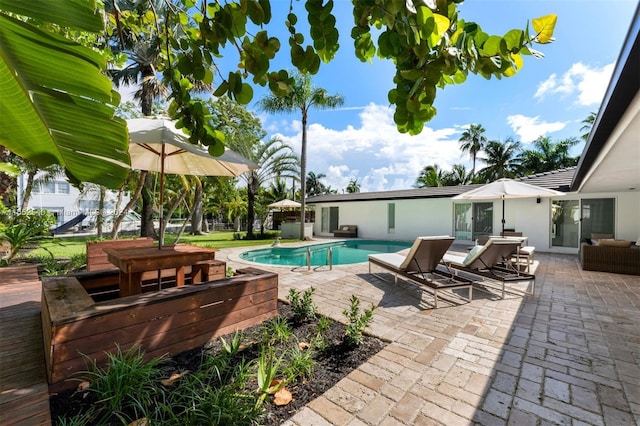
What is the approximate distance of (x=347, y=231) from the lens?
70.6ft

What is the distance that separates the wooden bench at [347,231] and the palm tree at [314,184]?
30.7 m

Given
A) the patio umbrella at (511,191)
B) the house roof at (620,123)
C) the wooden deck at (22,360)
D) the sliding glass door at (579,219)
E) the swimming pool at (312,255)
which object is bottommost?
the swimming pool at (312,255)

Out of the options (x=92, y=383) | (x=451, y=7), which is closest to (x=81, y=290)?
(x=92, y=383)

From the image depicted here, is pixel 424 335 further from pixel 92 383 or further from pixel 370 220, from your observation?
pixel 370 220

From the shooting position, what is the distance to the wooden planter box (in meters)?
2.38

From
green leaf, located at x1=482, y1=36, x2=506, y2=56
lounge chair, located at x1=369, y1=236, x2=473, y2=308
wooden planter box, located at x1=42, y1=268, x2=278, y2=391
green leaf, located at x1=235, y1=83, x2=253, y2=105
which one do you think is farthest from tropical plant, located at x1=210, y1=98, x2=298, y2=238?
green leaf, located at x1=482, y1=36, x2=506, y2=56

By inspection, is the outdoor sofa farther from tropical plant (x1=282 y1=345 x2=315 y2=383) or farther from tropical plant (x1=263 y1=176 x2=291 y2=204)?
tropical plant (x1=263 y1=176 x2=291 y2=204)

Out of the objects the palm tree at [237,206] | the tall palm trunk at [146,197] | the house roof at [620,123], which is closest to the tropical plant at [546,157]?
the house roof at [620,123]

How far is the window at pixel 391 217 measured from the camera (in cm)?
2015

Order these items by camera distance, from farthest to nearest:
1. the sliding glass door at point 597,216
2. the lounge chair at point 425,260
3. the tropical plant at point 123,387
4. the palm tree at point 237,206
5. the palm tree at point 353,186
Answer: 1. the palm tree at point 353,186
2. the palm tree at point 237,206
3. the sliding glass door at point 597,216
4. the lounge chair at point 425,260
5. the tropical plant at point 123,387

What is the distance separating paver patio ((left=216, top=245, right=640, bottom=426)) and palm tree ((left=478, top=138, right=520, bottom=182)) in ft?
111

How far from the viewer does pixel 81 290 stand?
10.3 ft

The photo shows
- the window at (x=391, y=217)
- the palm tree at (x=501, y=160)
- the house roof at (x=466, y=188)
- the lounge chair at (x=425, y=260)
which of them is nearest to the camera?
the lounge chair at (x=425, y=260)

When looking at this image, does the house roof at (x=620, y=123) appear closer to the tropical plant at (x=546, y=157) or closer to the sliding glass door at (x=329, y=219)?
the sliding glass door at (x=329, y=219)
